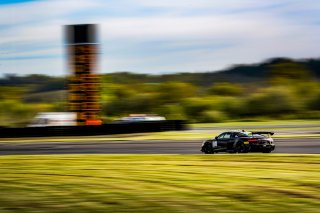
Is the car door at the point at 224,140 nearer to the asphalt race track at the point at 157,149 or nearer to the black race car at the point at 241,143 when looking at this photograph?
the black race car at the point at 241,143

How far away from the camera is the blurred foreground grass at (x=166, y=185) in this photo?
9.12 meters

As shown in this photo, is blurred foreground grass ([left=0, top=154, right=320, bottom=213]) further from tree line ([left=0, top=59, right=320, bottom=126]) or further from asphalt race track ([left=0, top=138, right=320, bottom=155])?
tree line ([left=0, top=59, right=320, bottom=126])

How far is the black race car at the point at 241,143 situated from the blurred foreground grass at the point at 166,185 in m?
2.57

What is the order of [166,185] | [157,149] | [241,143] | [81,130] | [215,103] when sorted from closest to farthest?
[166,185], [241,143], [157,149], [81,130], [215,103]

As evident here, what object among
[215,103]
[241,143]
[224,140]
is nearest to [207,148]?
[224,140]

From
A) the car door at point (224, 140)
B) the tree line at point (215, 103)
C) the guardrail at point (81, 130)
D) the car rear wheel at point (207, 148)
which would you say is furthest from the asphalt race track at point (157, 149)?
the tree line at point (215, 103)

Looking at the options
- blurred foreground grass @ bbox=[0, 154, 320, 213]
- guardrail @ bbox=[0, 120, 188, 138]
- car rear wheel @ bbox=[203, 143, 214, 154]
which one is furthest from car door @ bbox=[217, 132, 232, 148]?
guardrail @ bbox=[0, 120, 188, 138]

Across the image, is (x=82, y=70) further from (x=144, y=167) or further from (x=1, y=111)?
(x=1, y=111)

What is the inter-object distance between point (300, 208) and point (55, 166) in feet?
29.7

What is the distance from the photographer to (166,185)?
11.4m

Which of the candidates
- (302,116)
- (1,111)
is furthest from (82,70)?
(1,111)

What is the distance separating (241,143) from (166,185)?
30.5 ft

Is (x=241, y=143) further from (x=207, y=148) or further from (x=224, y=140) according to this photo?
(x=207, y=148)

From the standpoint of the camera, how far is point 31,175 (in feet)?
44.8
